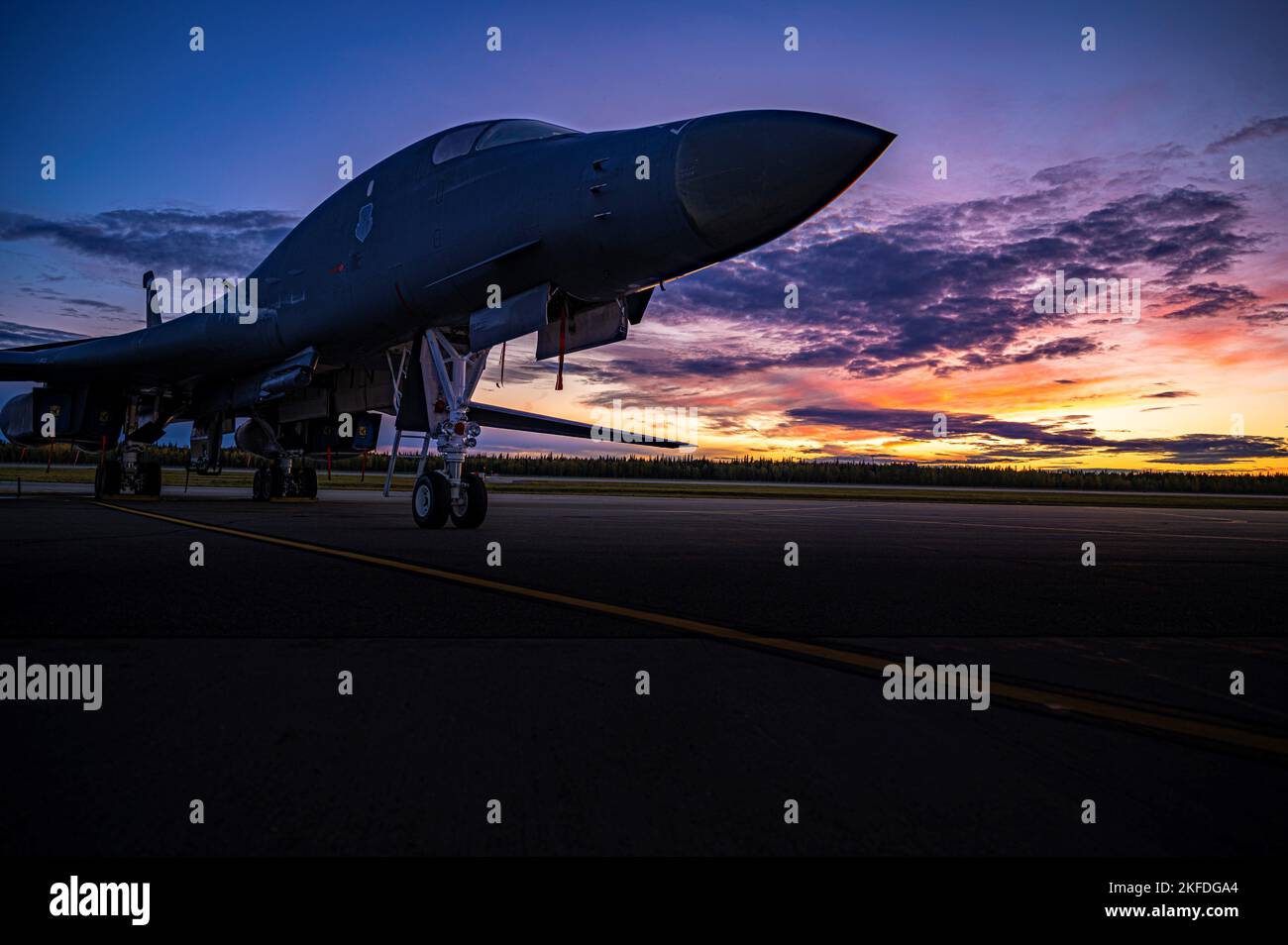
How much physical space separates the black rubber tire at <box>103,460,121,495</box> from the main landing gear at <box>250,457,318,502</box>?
8.40 ft

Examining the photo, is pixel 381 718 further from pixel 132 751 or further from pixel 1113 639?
pixel 1113 639

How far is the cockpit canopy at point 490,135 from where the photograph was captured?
838 cm

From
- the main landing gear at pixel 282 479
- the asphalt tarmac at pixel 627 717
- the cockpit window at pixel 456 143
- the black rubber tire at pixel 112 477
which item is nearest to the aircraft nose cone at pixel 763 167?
the asphalt tarmac at pixel 627 717

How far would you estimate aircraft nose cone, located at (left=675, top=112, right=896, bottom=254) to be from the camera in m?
5.51

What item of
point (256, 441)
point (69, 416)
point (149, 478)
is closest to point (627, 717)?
point (256, 441)

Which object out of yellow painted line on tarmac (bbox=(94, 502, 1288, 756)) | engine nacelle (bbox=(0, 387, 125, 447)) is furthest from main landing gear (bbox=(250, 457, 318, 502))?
yellow painted line on tarmac (bbox=(94, 502, 1288, 756))

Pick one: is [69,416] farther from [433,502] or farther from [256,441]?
[433,502]

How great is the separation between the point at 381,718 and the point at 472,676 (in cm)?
52

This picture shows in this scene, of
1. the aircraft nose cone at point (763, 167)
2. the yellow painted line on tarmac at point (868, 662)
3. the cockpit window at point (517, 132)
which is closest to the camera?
the yellow painted line on tarmac at point (868, 662)

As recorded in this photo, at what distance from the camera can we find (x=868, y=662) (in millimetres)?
3082

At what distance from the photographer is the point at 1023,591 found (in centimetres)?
523

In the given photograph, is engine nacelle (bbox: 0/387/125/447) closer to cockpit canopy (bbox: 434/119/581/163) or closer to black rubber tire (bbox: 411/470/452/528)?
black rubber tire (bbox: 411/470/452/528)

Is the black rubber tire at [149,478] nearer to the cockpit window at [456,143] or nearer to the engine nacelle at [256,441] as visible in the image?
the engine nacelle at [256,441]
